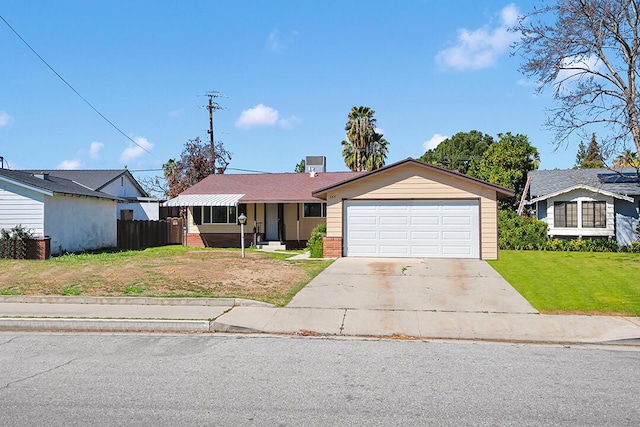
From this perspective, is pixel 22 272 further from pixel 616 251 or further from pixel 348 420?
pixel 616 251

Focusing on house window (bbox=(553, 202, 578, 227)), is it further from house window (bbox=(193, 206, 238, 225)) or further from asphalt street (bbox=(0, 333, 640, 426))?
asphalt street (bbox=(0, 333, 640, 426))

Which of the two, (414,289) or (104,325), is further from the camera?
(414,289)

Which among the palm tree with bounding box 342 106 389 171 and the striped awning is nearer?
the striped awning

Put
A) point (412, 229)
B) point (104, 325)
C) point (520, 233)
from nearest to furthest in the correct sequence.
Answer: point (104, 325) → point (412, 229) → point (520, 233)

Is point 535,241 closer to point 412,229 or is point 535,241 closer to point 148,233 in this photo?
point 412,229

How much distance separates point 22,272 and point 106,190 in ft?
69.9

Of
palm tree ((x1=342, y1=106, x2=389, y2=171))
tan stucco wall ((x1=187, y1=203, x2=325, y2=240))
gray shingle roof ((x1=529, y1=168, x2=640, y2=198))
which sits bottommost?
tan stucco wall ((x1=187, y1=203, x2=325, y2=240))

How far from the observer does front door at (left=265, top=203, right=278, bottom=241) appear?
93.0 ft

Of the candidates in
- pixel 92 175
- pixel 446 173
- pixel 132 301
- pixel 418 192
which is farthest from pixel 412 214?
pixel 92 175

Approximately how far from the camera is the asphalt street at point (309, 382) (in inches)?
A: 199

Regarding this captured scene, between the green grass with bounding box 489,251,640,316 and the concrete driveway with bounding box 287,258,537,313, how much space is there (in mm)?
500

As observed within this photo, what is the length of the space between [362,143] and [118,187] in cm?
2073

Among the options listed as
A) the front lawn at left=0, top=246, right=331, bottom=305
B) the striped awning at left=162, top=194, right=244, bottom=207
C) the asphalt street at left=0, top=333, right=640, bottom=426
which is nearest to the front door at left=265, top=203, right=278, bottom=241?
the striped awning at left=162, top=194, right=244, bottom=207

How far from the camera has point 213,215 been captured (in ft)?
93.5
